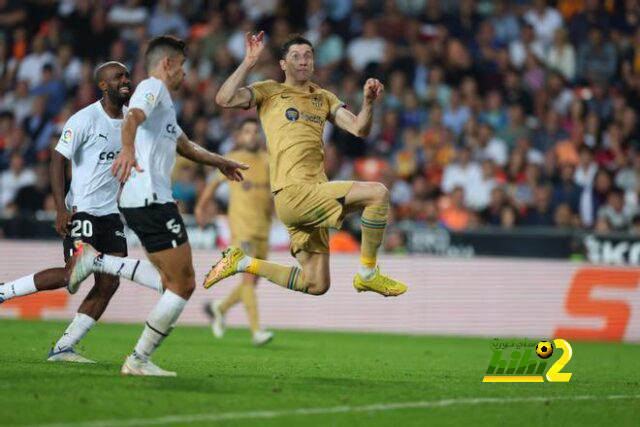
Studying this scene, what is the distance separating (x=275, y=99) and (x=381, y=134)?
37.8ft

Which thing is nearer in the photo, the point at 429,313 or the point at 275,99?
the point at 275,99

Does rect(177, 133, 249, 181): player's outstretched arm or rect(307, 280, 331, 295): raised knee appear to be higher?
rect(177, 133, 249, 181): player's outstretched arm

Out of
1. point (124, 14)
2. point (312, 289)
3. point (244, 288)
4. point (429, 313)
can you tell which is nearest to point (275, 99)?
point (312, 289)

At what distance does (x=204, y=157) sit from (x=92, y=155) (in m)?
1.37

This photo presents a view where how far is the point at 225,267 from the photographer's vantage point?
1126cm

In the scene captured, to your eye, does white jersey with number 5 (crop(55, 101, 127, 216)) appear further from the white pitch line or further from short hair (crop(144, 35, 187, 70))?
the white pitch line

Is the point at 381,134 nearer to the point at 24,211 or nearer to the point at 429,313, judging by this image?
the point at 429,313

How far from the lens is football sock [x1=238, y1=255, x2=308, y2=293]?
11406 millimetres

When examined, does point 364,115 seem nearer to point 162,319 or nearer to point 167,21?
point 162,319

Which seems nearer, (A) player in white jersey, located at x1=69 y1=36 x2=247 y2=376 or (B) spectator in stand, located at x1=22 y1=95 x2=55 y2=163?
(A) player in white jersey, located at x1=69 y1=36 x2=247 y2=376

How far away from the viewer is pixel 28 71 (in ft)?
79.7

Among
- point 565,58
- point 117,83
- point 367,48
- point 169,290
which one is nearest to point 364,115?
point 117,83

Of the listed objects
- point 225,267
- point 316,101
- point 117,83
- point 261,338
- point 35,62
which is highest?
point 35,62

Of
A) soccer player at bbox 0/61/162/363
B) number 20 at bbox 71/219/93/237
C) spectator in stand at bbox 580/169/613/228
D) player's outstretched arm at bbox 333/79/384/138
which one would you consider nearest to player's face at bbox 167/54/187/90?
soccer player at bbox 0/61/162/363
